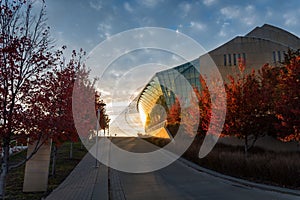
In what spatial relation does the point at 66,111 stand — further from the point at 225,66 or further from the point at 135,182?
the point at 225,66

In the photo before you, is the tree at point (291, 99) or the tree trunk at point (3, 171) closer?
the tree trunk at point (3, 171)

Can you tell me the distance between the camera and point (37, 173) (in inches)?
345

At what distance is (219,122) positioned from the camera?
55.9 feet

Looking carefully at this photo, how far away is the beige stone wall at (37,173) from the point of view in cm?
869

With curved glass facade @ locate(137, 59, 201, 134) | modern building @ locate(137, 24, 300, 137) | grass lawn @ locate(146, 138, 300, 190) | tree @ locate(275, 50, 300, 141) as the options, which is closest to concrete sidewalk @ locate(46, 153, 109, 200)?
grass lawn @ locate(146, 138, 300, 190)

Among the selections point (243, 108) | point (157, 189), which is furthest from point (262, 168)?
point (243, 108)

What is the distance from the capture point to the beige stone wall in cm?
869

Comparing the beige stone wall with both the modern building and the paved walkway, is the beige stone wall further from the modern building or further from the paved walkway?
the modern building

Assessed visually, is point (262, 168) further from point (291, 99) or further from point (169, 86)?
point (169, 86)

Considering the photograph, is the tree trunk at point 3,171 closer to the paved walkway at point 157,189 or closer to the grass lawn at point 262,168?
the paved walkway at point 157,189

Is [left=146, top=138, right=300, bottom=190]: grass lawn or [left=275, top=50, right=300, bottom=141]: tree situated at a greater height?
[left=275, top=50, right=300, bottom=141]: tree

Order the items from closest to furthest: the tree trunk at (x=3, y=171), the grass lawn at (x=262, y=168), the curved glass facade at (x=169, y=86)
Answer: the tree trunk at (x=3, y=171), the grass lawn at (x=262, y=168), the curved glass facade at (x=169, y=86)

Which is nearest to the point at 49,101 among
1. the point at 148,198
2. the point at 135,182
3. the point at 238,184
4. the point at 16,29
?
the point at 16,29

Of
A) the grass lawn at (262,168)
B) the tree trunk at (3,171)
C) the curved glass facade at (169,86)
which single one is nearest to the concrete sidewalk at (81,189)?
the tree trunk at (3,171)
